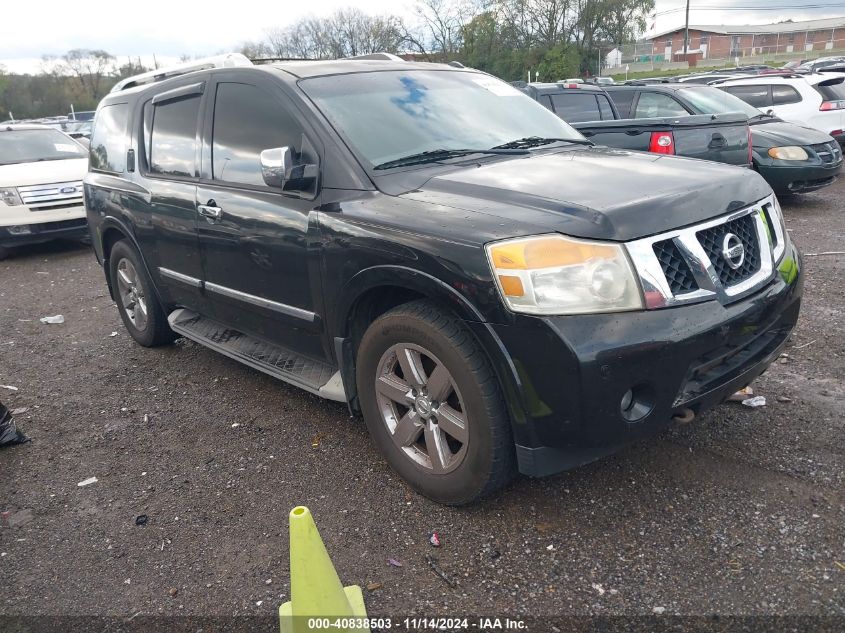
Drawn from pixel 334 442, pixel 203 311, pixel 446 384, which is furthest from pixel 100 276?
pixel 446 384

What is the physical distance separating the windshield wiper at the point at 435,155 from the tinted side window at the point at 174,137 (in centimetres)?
151

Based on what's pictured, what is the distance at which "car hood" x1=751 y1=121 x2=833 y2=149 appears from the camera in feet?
29.8

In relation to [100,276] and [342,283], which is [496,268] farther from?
[100,276]

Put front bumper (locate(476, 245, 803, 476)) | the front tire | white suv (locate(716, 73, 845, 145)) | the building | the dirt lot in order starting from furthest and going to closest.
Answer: the building → white suv (locate(716, 73, 845, 145)) → the front tire → the dirt lot → front bumper (locate(476, 245, 803, 476))

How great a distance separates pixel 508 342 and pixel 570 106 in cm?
751

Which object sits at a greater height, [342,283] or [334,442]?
[342,283]

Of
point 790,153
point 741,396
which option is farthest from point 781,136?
point 741,396

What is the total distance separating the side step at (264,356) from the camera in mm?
3510

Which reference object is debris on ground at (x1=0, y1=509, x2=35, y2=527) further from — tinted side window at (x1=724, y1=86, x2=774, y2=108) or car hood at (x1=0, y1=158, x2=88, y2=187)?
tinted side window at (x1=724, y1=86, x2=774, y2=108)

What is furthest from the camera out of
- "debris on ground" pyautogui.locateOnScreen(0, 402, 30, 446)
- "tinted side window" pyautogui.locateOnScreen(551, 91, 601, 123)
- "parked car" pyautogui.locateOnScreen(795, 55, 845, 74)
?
"parked car" pyautogui.locateOnScreen(795, 55, 845, 74)

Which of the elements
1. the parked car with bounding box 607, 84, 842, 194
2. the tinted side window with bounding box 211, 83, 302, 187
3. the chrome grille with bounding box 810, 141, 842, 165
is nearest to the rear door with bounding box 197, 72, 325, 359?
the tinted side window with bounding box 211, 83, 302, 187

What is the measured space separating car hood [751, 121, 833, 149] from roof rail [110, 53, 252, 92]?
7.42 meters

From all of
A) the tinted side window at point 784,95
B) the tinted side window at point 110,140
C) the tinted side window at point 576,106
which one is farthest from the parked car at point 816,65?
the tinted side window at point 110,140

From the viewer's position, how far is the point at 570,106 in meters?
9.21
